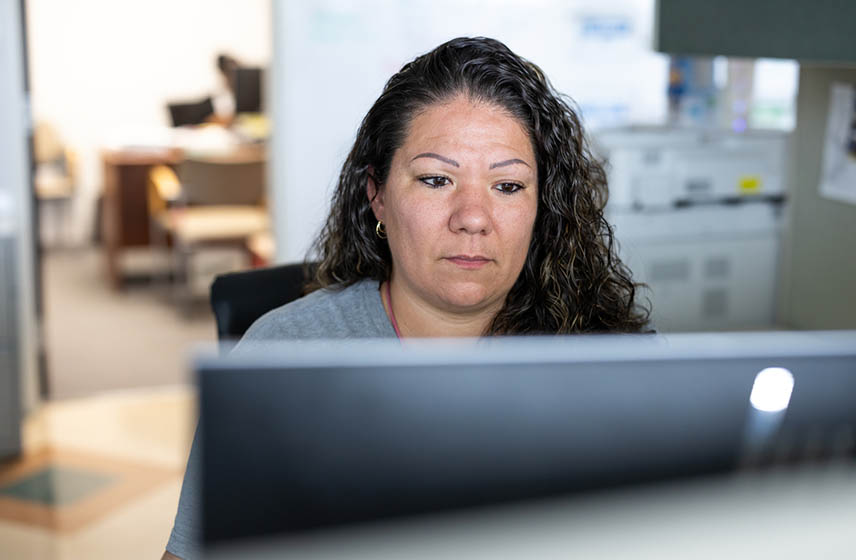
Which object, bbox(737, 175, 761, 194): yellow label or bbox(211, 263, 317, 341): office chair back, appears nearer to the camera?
bbox(211, 263, 317, 341): office chair back

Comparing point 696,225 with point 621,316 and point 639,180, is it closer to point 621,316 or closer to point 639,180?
point 639,180

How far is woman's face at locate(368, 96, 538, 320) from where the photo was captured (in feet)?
3.51

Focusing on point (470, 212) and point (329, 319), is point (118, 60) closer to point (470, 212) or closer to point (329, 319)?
point (329, 319)

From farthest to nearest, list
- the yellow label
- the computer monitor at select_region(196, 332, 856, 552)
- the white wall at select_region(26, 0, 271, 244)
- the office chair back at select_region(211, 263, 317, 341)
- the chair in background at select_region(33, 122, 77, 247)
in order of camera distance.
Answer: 1. the white wall at select_region(26, 0, 271, 244)
2. the chair in background at select_region(33, 122, 77, 247)
3. the yellow label
4. the office chair back at select_region(211, 263, 317, 341)
5. the computer monitor at select_region(196, 332, 856, 552)

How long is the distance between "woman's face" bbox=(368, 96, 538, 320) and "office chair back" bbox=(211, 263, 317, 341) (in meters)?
0.33

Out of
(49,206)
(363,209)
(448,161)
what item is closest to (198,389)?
(448,161)

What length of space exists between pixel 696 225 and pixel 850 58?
96 centimetres

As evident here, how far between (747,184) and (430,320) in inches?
48.2

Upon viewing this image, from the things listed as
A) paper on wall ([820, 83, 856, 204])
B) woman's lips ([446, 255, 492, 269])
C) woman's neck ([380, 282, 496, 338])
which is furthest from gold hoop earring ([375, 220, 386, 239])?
paper on wall ([820, 83, 856, 204])

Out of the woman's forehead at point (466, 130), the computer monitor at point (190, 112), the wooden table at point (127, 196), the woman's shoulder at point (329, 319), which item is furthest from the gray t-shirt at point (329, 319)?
the computer monitor at point (190, 112)

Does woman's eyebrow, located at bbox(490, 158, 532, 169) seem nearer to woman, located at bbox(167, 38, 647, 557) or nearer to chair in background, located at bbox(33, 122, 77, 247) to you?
woman, located at bbox(167, 38, 647, 557)

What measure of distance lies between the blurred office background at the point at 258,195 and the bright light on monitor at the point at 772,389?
0.29 meters

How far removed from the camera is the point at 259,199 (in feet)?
15.8

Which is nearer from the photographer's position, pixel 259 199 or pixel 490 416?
pixel 490 416
